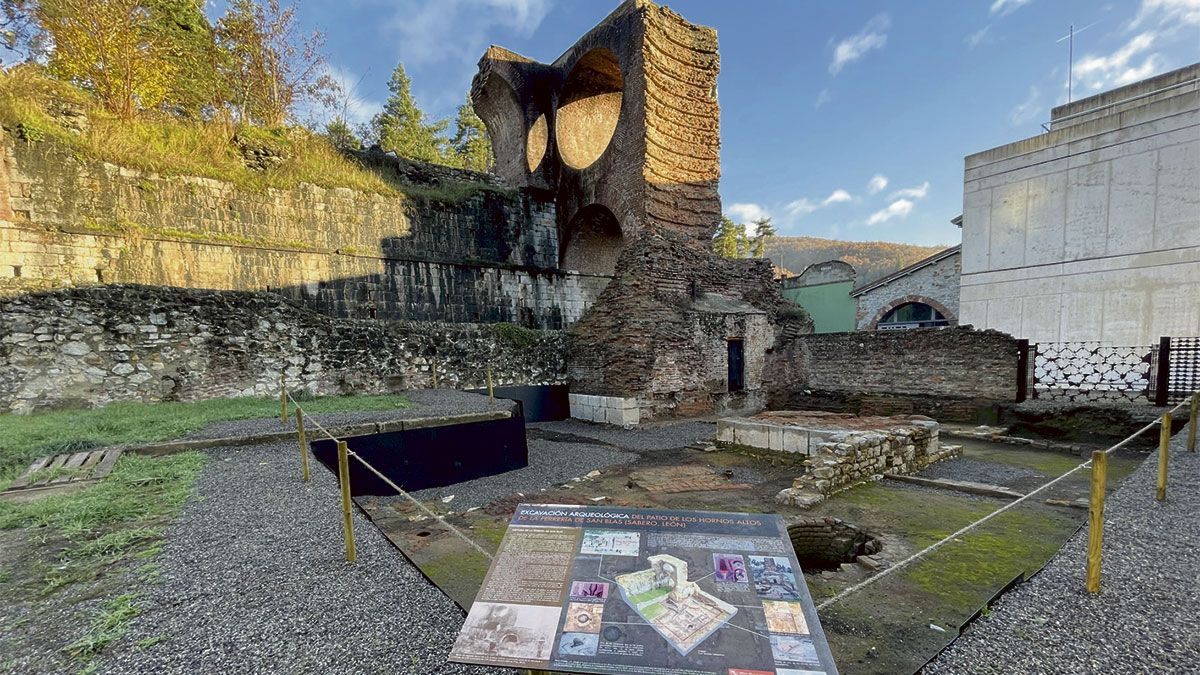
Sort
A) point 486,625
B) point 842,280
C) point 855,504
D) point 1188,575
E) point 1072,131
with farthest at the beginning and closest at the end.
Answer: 1. point 842,280
2. point 1072,131
3. point 855,504
4. point 1188,575
5. point 486,625

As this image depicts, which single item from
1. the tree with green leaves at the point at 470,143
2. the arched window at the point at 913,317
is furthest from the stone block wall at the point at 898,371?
the tree with green leaves at the point at 470,143

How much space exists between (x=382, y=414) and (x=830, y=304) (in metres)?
25.3

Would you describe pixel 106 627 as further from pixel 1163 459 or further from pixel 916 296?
pixel 916 296

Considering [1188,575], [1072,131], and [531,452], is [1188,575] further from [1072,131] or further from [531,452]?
[1072,131]

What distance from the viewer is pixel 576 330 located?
1484cm

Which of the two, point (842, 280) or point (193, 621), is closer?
point (193, 621)

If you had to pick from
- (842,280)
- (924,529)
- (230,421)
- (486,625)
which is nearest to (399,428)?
(230,421)

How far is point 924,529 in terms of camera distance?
495cm

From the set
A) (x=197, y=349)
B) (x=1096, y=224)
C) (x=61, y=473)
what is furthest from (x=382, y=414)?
(x=1096, y=224)

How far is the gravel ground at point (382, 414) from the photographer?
22.5 feet

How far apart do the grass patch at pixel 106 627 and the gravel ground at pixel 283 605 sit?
0.06m

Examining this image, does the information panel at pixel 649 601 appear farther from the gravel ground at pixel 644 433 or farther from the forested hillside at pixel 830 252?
the forested hillside at pixel 830 252

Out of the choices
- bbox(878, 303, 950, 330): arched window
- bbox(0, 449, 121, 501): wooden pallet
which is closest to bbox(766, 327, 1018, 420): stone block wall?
bbox(878, 303, 950, 330): arched window

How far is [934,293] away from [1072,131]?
7.35 metres
